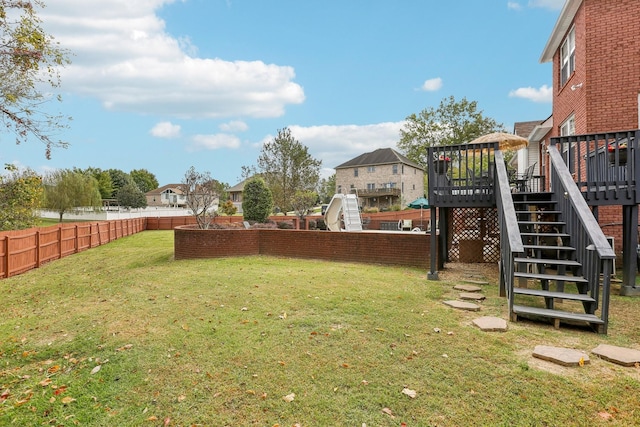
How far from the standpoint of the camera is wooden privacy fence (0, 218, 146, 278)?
33.6 feet

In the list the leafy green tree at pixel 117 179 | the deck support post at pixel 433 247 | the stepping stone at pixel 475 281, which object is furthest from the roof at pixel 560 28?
the leafy green tree at pixel 117 179

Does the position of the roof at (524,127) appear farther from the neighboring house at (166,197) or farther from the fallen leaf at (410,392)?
the neighboring house at (166,197)

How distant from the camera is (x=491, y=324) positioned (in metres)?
4.62

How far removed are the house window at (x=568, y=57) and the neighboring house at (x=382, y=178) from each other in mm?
31370

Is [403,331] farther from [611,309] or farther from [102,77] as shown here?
[102,77]

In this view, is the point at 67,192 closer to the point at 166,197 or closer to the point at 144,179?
the point at 166,197

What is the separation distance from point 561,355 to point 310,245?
26.2 ft

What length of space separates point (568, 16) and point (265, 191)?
13.0 metres

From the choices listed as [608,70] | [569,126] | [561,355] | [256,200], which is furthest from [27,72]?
[569,126]

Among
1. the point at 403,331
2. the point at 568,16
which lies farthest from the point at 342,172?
the point at 403,331

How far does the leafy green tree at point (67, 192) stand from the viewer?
117 feet

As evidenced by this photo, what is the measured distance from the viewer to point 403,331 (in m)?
4.45

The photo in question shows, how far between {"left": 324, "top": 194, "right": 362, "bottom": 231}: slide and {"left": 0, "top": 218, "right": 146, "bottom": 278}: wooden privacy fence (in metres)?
11.3

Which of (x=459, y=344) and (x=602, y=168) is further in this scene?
(x=602, y=168)
